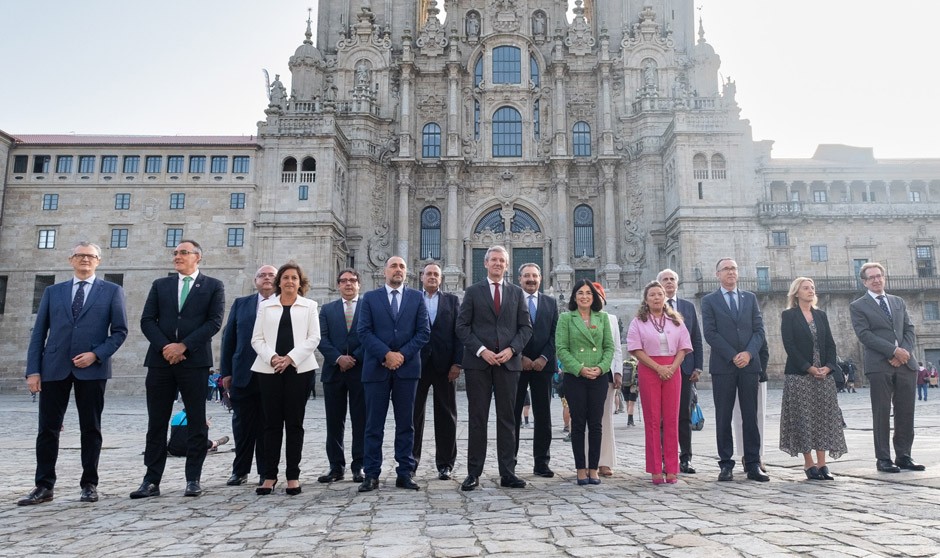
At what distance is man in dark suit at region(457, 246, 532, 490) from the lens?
23.7 ft

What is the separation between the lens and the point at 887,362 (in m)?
8.23

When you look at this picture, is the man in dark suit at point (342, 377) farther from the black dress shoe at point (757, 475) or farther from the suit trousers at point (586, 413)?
the black dress shoe at point (757, 475)

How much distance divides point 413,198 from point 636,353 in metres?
36.1

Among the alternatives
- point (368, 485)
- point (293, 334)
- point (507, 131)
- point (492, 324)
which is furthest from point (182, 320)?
point (507, 131)

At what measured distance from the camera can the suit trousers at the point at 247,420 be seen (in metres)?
7.80

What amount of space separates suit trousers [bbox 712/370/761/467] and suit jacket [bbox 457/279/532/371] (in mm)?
2396

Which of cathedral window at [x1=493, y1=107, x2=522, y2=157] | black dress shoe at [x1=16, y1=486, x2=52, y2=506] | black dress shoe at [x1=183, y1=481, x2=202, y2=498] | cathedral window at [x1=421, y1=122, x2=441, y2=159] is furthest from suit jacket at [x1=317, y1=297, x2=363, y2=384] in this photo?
cathedral window at [x1=493, y1=107, x2=522, y2=157]

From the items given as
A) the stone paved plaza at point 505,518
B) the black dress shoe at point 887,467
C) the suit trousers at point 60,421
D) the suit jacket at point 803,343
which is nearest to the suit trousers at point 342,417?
the stone paved plaza at point 505,518

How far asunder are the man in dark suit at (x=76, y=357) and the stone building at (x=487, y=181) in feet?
88.6

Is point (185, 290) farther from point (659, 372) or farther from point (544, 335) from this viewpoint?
point (659, 372)

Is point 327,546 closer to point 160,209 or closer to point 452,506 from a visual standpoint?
point 452,506

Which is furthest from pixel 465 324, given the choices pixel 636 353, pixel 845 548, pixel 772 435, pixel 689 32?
pixel 689 32

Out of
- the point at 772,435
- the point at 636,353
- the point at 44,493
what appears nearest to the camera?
the point at 44,493

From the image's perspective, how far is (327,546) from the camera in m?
4.32
